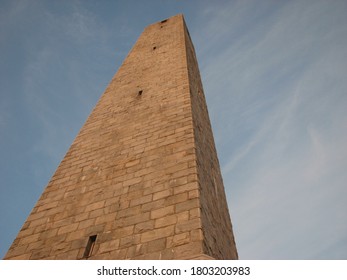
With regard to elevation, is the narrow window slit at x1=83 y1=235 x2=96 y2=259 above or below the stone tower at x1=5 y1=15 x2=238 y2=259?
below

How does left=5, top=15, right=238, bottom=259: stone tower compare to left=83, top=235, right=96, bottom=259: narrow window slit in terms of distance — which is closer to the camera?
left=5, top=15, right=238, bottom=259: stone tower

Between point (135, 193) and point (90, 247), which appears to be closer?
point (90, 247)

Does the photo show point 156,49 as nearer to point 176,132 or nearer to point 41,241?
point 176,132

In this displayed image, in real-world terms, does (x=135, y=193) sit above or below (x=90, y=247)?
above

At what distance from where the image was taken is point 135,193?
199 inches

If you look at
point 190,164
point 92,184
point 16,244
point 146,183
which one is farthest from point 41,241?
point 190,164

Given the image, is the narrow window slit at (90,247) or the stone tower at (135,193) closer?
the stone tower at (135,193)

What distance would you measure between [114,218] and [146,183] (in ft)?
2.58

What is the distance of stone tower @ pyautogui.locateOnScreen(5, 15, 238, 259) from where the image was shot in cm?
419

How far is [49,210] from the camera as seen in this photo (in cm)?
561

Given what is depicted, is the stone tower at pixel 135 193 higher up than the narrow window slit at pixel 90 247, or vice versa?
the stone tower at pixel 135 193

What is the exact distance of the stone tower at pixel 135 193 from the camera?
4.19 metres

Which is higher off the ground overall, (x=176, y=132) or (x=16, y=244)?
(x=176, y=132)

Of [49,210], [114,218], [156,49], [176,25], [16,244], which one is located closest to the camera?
[114,218]
